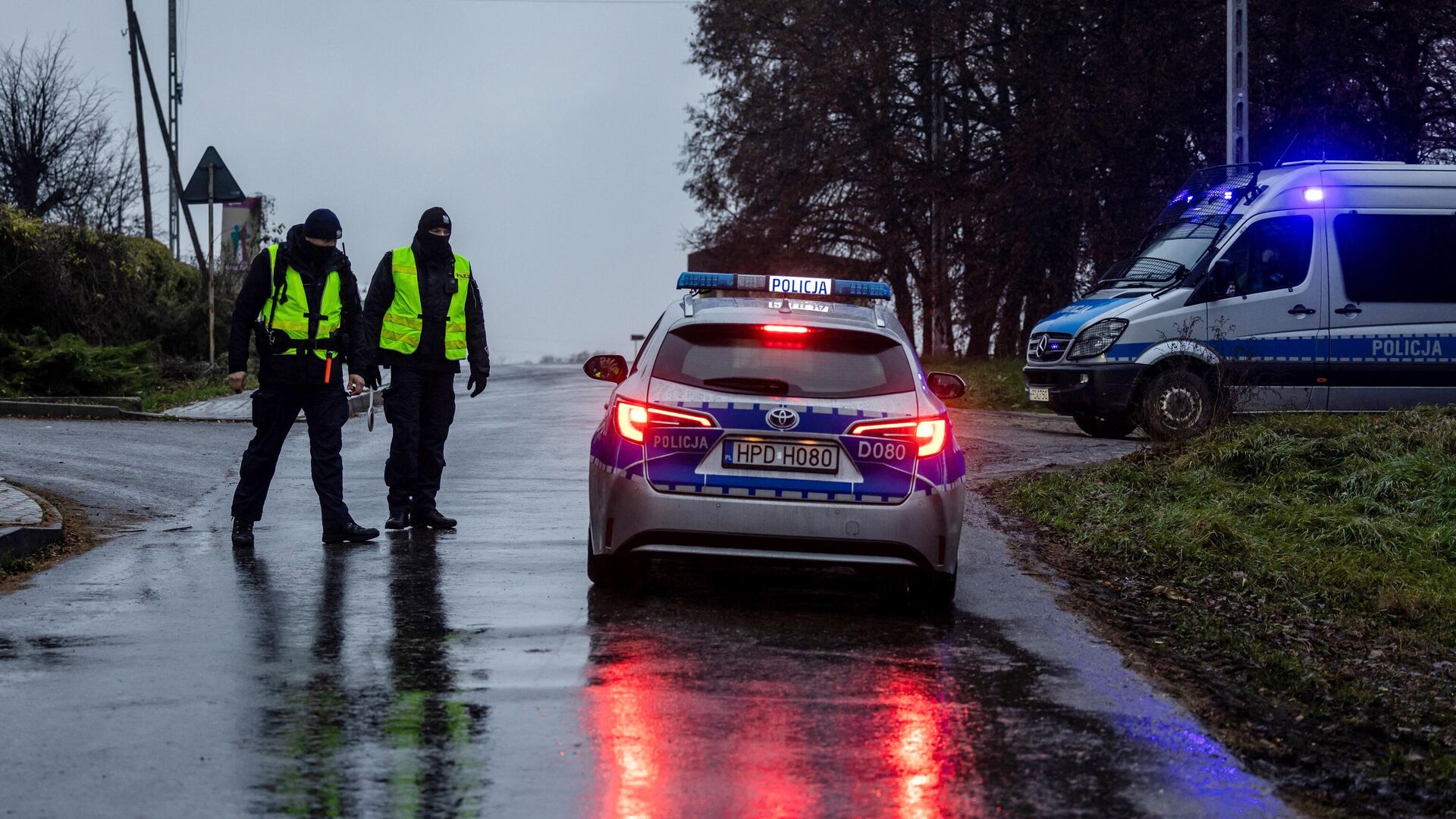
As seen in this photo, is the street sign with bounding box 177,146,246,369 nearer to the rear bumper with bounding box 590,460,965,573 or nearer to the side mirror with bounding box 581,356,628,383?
the side mirror with bounding box 581,356,628,383

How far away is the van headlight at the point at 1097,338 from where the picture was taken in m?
17.4

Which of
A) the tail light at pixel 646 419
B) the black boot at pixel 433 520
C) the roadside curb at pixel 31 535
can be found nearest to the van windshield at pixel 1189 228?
the black boot at pixel 433 520

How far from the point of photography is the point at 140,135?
120ft

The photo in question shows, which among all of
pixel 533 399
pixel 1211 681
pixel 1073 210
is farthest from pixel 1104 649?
pixel 1073 210

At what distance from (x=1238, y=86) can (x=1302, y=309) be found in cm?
849

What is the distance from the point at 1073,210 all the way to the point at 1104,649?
24070mm

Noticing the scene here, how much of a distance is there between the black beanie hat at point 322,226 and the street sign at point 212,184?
44.7 ft

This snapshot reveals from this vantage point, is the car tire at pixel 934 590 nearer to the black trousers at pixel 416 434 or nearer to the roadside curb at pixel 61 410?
the black trousers at pixel 416 434

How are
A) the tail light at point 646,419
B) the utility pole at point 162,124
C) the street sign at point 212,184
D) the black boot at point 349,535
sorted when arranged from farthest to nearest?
the utility pole at point 162,124 < the street sign at point 212,184 < the black boot at point 349,535 < the tail light at point 646,419

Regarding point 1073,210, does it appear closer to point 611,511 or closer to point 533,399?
point 533,399

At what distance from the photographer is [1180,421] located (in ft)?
56.4

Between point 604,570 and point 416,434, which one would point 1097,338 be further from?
point 604,570

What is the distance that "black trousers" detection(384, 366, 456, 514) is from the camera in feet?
33.9

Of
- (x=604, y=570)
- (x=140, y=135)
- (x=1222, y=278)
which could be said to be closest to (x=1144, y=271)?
(x=1222, y=278)
